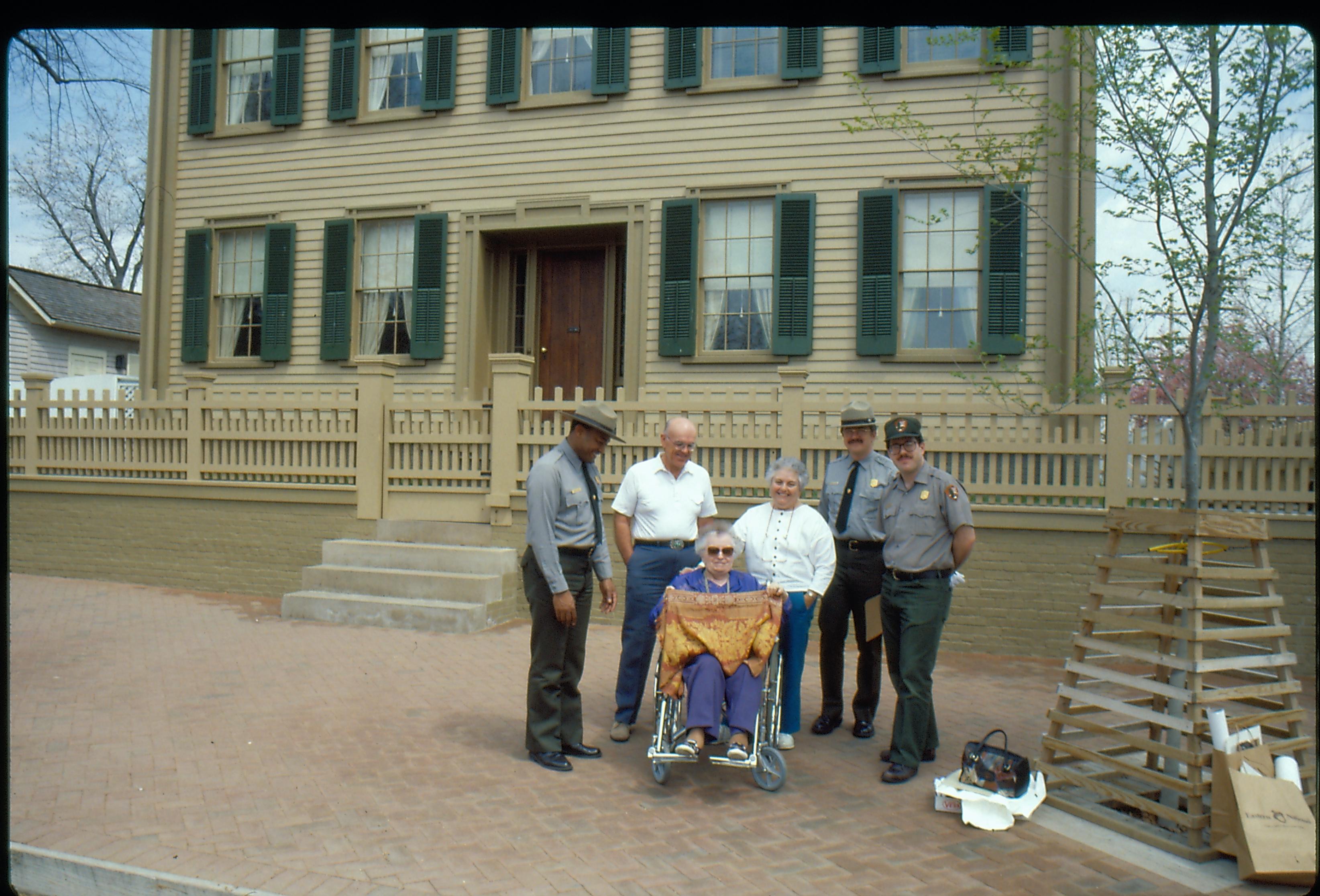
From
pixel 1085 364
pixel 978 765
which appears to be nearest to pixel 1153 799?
pixel 978 765

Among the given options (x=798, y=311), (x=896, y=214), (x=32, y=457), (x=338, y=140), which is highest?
(x=338, y=140)

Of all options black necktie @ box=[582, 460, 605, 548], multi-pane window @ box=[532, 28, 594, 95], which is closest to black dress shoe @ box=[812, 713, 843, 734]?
black necktie @ box=[582, 460, 605, 548]

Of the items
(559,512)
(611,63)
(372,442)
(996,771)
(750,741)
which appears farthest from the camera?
(611,63)

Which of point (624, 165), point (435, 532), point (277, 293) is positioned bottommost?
point (435, 532)

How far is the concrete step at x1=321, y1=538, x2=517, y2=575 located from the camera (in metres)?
10.2

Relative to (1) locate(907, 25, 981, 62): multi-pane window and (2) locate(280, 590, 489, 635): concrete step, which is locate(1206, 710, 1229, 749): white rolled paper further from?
(1) locate(907, 25, 981, 62): multi-pane window

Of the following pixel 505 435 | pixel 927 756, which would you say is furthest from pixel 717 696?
pixel 505 435

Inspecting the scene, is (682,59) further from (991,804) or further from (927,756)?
(991,804)

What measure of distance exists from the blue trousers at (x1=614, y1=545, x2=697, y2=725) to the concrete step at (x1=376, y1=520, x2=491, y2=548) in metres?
4.30

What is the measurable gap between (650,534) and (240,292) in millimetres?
9961

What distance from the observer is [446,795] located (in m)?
5.25

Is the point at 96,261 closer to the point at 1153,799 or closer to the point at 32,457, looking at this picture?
Result: the point at 32,457

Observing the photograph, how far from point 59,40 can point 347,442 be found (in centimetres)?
463

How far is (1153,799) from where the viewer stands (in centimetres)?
521
